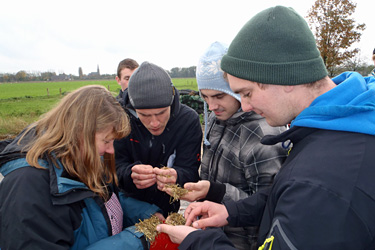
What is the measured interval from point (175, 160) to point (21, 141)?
1.75 metres

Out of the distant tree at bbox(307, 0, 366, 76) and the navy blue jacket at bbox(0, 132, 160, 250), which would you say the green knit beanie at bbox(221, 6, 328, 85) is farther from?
the distant tree at bbox(307, 0, 366, 76)

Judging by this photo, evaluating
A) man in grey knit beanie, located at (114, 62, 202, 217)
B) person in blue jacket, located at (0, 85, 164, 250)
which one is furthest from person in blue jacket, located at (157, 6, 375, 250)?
man in grey knit beanie, located at (114, 62, 202, 217)

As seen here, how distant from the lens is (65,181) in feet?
5.73

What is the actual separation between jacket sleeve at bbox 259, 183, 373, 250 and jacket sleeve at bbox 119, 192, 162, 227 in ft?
6.14

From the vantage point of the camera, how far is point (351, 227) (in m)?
1.03

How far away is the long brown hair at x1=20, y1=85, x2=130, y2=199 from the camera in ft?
6.15

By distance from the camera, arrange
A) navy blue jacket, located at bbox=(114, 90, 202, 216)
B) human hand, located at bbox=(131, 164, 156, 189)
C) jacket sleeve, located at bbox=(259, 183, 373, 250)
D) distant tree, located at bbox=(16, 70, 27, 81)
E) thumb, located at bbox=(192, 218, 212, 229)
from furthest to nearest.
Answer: distant tree, located at bbox=(16, 70, 27, 81) → navy blue jacket, located at bbox=(114, 90, 202, 216) → human hand, located at bbox=(131, 164, 156, 189) → thumb, located at bbox=(192, 218, 212, 229) → jacket sleeve, located at bbox=(259, 183, 373, 250)

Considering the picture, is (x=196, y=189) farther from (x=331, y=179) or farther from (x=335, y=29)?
(x=335, y=29)

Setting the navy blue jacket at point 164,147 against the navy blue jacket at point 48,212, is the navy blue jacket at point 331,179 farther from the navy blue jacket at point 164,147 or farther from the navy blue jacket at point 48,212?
the navy blue jacket at point 164,147

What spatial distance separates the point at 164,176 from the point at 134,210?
1.76 feet

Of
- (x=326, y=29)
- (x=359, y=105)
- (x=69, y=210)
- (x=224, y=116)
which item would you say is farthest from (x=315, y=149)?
(x=326, y=29)

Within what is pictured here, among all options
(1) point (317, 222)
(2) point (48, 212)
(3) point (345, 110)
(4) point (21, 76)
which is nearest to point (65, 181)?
(2) point (48, 212)

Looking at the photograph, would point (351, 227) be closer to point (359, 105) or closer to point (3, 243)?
point (359, 105)

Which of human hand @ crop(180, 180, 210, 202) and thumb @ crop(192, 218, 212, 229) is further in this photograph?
human hand @ crop(180, 180, 210, 202)
